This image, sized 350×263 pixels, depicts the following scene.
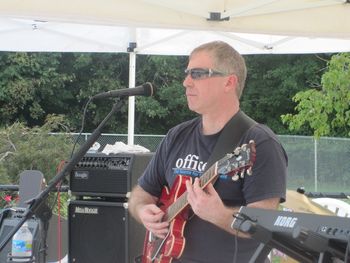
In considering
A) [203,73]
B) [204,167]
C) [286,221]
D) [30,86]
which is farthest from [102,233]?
[30,86]

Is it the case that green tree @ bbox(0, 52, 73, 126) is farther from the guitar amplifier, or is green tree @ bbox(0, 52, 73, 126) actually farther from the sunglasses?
the sunglasses

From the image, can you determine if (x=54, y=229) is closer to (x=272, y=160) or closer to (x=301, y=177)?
(x=272, y=160)

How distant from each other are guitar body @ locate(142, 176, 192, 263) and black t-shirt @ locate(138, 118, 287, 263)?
0.09 feet

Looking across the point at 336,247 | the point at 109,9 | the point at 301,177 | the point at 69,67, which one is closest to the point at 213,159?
the point at 336,247

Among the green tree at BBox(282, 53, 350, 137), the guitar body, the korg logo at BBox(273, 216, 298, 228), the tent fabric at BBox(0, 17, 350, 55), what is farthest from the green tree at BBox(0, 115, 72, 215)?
the korg logo at BBox(273, 216, 298, 228)

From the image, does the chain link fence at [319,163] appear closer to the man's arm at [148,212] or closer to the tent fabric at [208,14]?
the tent fabric at [208,14]

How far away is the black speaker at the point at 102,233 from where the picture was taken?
4250 millimetres

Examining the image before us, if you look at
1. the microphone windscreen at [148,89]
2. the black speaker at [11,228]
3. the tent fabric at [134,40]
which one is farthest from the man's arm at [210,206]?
the tent fabric at [134,40]

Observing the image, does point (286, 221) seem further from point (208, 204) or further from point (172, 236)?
point (172, 236)

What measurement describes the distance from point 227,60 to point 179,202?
2.31 ft

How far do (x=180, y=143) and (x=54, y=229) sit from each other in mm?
2307

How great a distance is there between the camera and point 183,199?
277cm

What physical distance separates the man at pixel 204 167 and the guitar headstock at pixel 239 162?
0.34 feet

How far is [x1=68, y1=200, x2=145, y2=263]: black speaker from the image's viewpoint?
425 centimetres
